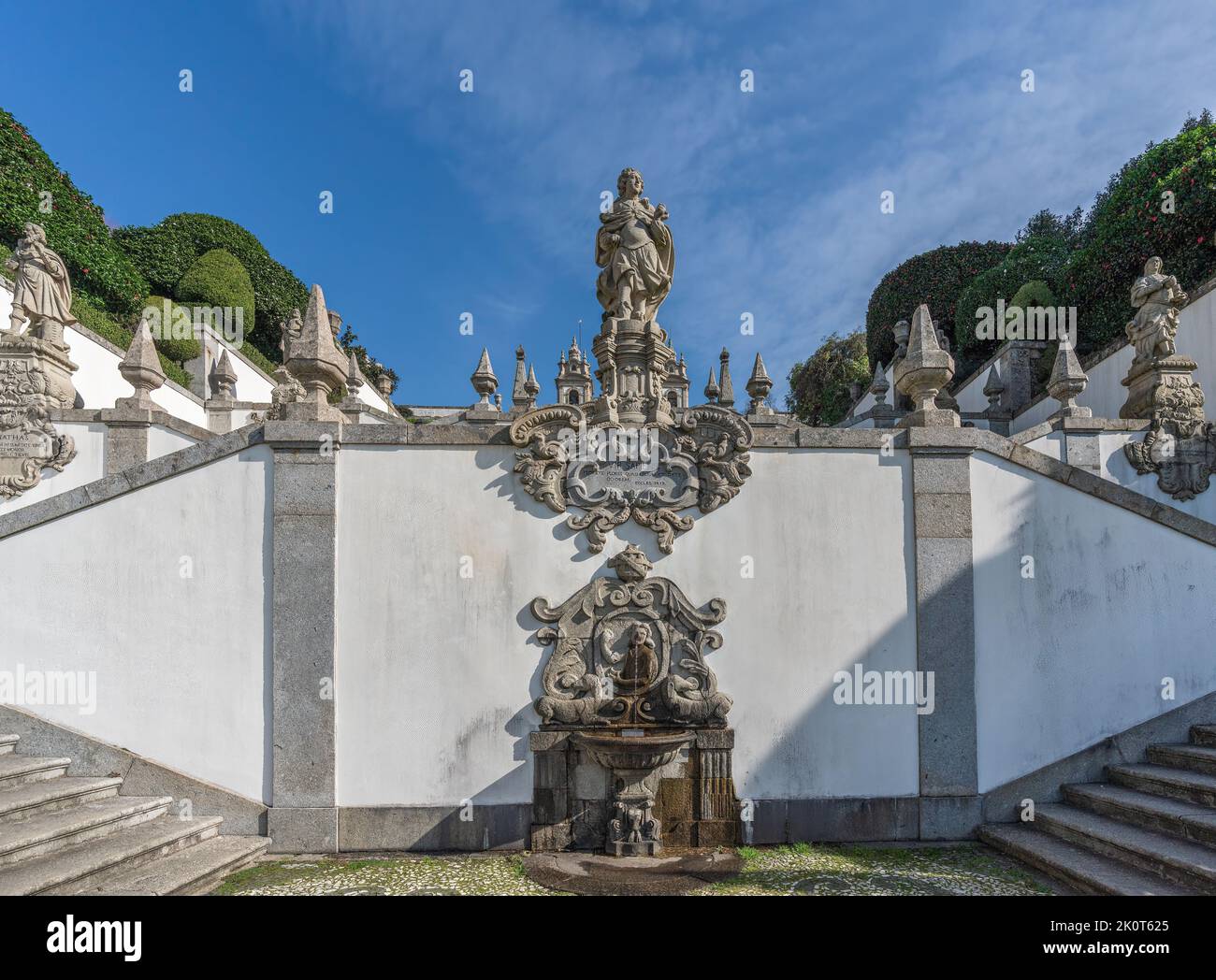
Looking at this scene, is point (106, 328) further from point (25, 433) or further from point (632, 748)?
point (632, 748)

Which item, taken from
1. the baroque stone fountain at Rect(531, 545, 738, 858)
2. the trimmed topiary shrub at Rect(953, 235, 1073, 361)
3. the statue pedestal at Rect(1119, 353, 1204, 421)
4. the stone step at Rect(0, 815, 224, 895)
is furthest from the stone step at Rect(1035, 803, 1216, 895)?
the trimmed topiary shrub at Rect(953, 235, 1073, 361)

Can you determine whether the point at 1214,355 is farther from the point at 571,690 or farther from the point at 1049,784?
the point at 571,690

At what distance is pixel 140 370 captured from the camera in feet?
29.7

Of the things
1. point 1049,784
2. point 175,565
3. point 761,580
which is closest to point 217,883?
point 175,565

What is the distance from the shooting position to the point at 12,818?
4652 mm

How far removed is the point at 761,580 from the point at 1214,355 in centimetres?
911

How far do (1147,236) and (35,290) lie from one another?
19.7m

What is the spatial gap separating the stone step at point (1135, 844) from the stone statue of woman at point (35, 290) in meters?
13.5

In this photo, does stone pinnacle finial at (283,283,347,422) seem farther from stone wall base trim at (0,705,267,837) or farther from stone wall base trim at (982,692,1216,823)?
stone wall base trim at (982,692,1216,823)

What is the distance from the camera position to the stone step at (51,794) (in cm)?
466

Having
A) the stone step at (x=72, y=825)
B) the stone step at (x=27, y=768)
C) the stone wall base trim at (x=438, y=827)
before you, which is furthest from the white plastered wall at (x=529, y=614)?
the stone step at (x=27, y=768)

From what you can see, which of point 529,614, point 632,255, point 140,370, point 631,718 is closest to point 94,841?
point 529,614
